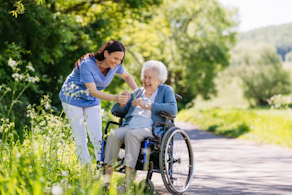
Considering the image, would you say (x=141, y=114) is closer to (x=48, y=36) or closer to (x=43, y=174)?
(x=43, y=174)

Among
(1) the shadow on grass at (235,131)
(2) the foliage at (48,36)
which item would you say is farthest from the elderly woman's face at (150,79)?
(1) the shadow on grass at (235,131)

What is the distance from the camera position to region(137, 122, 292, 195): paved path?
390 cm

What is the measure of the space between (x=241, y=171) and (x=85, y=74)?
297 cm

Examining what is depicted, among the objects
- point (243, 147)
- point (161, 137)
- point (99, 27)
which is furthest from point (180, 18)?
point (161, 137)

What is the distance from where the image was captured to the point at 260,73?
3938 centimetres

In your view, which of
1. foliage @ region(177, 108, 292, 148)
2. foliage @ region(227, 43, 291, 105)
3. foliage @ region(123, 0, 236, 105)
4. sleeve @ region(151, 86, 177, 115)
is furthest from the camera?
foliage @ region(227, 43, 291, 105)

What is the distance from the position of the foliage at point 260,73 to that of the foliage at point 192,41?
37.4 ft

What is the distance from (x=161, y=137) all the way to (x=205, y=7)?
24933 millimetres

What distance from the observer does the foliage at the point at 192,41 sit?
23328 mm

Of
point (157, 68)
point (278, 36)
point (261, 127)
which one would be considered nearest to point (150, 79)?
point (157, 68)

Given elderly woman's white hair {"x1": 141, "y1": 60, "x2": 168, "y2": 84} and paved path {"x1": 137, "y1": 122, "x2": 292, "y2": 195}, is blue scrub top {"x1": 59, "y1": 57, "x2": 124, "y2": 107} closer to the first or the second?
Result: elderly woman's white hair {"x1": 141, "y1": 60, "x2": 168, "y2": 84}

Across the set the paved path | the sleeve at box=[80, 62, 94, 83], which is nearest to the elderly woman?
the sleeve at box=[80, 62, 94, 83]

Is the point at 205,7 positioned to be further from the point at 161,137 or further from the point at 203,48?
the point at 161,137

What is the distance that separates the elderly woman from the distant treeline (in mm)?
88821
